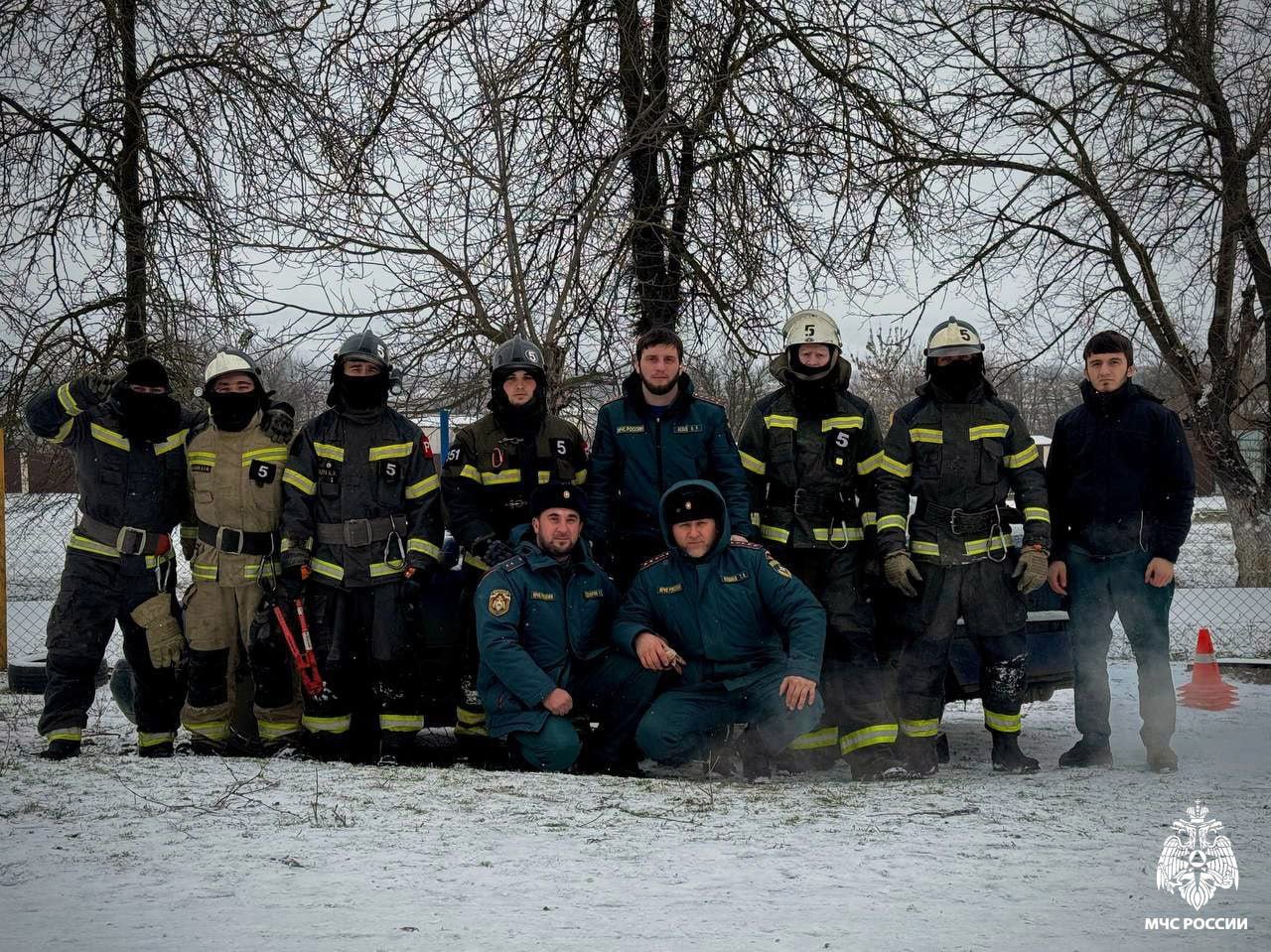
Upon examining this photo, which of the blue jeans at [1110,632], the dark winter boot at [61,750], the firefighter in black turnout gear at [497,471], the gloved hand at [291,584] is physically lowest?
the dark winter boot at [61,750]

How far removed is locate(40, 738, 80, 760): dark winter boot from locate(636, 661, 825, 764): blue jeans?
2.69 meters

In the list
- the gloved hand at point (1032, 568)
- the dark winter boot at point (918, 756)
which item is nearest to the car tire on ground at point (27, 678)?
the dark winter boot at point (918, 756)

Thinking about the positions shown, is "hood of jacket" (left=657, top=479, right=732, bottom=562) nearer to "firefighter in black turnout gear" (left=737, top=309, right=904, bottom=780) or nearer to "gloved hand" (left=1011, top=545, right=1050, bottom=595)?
"firefighter in black turnout gear" (left=737, top=309, right=904, bottom=780)

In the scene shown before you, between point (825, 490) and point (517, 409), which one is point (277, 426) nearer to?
point (517, 409)

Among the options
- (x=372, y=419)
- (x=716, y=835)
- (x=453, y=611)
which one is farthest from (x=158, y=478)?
(x=716, y=835)

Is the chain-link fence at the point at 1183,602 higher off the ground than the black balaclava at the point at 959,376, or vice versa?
the black balaclava at the point at 959,376

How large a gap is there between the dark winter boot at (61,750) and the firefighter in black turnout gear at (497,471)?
5.95 feet

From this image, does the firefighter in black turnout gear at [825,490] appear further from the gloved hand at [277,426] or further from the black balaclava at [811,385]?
the gloved hand at [277,426]

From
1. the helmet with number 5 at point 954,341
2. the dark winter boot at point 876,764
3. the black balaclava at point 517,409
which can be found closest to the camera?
the dark winter boot at point 876,764

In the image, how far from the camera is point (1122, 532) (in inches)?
218

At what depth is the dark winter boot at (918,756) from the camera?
5363 mm

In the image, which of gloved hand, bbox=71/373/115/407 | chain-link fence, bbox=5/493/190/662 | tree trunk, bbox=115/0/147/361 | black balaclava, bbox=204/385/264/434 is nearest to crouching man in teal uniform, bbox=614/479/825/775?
black balaclava, bbox=204/385/264/434

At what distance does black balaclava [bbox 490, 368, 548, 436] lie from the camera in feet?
19.0

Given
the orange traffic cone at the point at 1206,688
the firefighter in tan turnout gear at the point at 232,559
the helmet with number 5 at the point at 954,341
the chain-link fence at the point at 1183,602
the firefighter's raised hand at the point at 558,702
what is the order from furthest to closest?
the chain-link fence at the point at 1183,602 < the orange traffic cone at the point at 1206,688 < the firefighter in tan turnout gear at the point at 232,559 < the helmet with number 5 at the point at 954,341 < the firefighter's raised hand at the point at 558,702
